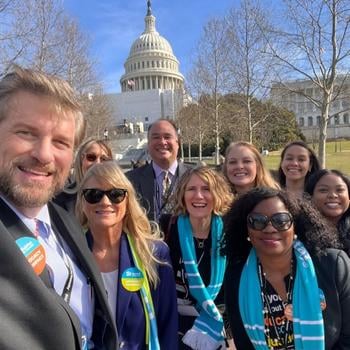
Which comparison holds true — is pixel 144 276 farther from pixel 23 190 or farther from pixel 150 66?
pixel 150 66

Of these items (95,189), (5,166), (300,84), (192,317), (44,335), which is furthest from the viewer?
(300,84)

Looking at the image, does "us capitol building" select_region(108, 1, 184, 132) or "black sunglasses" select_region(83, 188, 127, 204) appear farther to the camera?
"us capitol building" select_region(108, 1, 184, 132)

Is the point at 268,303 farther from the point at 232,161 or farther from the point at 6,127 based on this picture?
the point at 232,161

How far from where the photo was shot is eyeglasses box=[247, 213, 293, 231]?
2.49 metres

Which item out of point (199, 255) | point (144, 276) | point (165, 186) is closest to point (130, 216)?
point (144, 276)

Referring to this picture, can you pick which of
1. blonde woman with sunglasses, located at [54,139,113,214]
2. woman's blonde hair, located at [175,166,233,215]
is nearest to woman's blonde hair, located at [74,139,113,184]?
blonde woman with sunglasses, located at [54,139,113,214]

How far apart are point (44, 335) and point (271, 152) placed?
46.0m

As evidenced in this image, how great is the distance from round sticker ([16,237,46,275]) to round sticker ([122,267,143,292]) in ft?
3.34

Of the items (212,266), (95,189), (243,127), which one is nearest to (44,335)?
(95,189)

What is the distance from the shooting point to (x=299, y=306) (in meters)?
2.32

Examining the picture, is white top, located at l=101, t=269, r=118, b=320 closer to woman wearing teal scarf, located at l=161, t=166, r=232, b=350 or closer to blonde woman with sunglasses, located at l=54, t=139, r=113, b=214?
woman wearing teal scarf, located at l=161, t=166, r=232, b=350

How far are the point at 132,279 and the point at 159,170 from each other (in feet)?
8.96

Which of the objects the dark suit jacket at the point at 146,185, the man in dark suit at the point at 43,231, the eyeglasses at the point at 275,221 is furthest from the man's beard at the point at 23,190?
the dark suit jacket at the point at 146,185

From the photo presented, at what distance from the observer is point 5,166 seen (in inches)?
61.5
